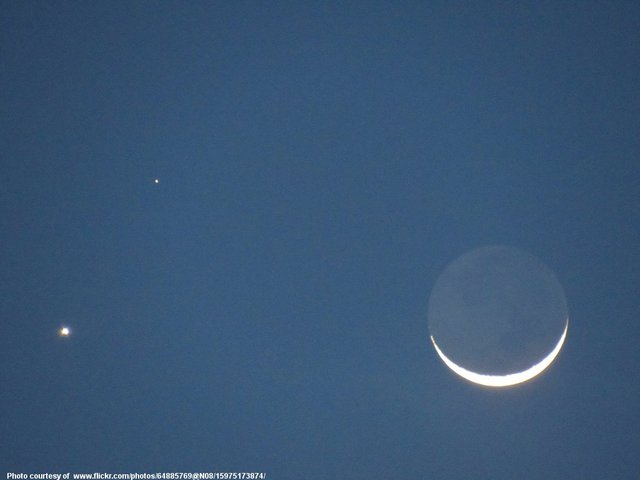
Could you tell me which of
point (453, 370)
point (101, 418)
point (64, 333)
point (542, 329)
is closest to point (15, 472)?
point (101, 418)

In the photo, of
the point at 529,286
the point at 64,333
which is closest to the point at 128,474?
the point at 64,333

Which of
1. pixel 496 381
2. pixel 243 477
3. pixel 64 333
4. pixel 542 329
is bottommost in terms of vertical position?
pixel 243 477

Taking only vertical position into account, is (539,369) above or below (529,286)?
below

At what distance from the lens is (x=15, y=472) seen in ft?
25.6

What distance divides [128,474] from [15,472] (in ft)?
6.85

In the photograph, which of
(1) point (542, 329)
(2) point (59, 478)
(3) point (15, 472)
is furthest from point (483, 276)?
(3) point (15, 472)

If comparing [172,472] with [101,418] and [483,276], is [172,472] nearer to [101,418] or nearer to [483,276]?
[101,418]

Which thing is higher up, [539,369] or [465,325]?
[465,325]

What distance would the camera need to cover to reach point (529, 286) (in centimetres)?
771

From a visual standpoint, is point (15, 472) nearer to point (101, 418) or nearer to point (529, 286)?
point (101, 418)

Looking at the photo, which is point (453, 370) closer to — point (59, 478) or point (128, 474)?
point (128, 474)

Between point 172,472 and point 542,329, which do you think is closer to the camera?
point 542,329

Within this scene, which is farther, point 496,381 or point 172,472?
point 172,472

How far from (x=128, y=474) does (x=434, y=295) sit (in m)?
6.79
